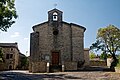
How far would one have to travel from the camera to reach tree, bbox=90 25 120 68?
121 ft

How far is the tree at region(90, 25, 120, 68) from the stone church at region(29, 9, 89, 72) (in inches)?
168

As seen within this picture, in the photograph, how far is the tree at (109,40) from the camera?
36844 millimetres

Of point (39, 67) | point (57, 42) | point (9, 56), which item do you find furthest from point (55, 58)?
point (9, 56)

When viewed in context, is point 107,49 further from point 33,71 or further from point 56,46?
point 33,71

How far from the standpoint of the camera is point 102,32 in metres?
37.7

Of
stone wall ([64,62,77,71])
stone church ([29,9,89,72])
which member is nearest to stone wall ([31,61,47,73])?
stone church ([29,9,89,72])

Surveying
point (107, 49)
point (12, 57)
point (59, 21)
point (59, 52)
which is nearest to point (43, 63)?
point (59, 52)

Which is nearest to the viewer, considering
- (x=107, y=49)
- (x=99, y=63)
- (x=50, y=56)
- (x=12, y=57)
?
(x=50, y=56)

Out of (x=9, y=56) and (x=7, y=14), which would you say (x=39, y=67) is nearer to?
(x=7, y=14)

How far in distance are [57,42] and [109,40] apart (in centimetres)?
1003

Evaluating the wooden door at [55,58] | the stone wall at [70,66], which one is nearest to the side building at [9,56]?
the wooden door at [55,58]

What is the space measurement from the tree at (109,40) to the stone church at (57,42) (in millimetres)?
4263

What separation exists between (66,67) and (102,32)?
1108cm

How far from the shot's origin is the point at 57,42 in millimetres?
33844
